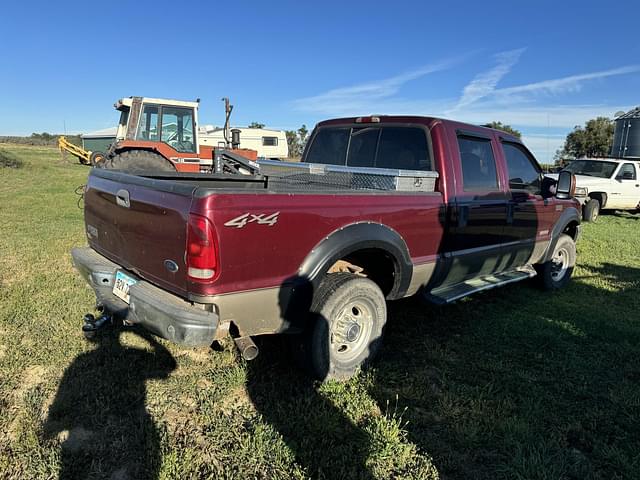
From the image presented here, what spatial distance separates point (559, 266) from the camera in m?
5.88

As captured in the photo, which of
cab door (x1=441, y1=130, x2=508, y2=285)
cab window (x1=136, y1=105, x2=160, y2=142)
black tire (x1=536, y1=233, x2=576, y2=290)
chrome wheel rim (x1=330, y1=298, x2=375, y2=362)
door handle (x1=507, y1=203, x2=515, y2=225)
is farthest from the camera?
cab window (x1=136, y1=105, x2=160, y2=142)

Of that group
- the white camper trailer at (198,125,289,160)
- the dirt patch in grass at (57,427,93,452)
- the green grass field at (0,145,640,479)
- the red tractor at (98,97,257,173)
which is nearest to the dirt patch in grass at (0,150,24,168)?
the white camper trailer at (198,125,289,160)

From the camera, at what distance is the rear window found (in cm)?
407

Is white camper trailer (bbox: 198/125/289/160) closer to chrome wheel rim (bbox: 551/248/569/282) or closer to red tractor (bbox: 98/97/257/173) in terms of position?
red tractor (bbox: 98/97/257/173)

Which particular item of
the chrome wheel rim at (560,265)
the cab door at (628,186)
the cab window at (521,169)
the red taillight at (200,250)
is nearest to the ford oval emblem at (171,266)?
the red taillight at (200,250)

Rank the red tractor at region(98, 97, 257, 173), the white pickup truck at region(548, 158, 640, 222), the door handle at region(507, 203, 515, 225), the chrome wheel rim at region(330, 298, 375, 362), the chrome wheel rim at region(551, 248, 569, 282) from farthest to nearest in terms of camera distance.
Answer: the white pickup truck at region(548, 158, 640, 222), the red tractor at region(98, 97, 257, 173), the chrome wheel rim at region(551, 248, 569, 282), the door handle at region(507, 203, 515, 225), the chrome wheel rim at region(330, 298, 375, 362)

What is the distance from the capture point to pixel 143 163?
11648mm

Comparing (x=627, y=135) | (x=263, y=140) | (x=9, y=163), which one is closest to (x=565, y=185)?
(x=263, y=140)

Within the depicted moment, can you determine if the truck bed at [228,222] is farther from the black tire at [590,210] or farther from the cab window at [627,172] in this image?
the cab window at [627,172]

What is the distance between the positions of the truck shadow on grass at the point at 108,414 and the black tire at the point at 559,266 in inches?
179

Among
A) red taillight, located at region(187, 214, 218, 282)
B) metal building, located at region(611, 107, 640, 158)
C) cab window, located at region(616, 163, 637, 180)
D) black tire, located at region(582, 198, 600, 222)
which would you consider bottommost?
black tire, located at region(582, 198, 600, 222)

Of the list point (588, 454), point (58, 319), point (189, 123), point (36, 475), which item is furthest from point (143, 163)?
point (588, 454)

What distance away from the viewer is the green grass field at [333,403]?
2.49 metres

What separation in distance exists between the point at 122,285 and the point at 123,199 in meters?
0.58
